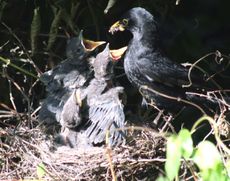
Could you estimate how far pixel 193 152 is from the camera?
7.27 feet

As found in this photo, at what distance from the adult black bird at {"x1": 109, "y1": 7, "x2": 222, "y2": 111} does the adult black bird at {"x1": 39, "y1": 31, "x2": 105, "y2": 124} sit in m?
0.23

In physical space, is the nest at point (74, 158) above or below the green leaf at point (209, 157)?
below

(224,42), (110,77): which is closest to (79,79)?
(110,77)

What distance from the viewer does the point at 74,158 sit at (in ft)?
10.9

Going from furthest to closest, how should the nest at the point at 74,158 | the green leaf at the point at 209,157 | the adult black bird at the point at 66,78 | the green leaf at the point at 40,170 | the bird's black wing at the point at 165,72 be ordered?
the bird's black wing at the point at 165,72, the adult black bird at the point at 66,78, the nest at the point at 74,158, the green leaf at the point at 40,170, the green leaf at the point at 209,157

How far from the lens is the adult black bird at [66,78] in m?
3.48

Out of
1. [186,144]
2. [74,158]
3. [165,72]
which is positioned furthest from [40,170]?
[186,144]

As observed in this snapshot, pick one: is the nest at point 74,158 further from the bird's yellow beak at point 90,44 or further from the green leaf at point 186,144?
the green leaf at point 186,144

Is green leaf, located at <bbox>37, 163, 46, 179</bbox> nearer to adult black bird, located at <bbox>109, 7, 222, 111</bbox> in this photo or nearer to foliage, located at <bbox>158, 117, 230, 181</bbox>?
adult black bird, located at <bbox>109, 7, 222, 111</bbox>

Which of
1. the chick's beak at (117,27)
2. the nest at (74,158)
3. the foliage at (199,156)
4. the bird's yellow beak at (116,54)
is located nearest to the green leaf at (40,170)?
the nest at (74,158)

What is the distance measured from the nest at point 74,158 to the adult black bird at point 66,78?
0.37 ft

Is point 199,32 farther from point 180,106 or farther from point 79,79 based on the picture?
point 79,79

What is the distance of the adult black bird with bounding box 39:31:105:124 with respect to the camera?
11.4ft

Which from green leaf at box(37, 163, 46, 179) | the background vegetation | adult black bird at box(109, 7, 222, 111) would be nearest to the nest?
green leaf at box(37, 163, 46, 179)
